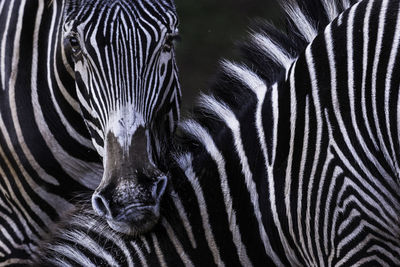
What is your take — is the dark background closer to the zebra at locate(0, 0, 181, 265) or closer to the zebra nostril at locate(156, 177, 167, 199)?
the zebra at locate(0, 0, 181, 265)

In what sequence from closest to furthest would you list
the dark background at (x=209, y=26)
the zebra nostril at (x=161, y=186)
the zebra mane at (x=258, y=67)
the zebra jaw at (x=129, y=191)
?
the zebra jaw at (x=129, y=191), the zebra nostril at (x=161, y=186), the zebra mane at (x=258, y=67), the dark background at (x=209, y=26)

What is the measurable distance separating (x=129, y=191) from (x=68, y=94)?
58.5 inches

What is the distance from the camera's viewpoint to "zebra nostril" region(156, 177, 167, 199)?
3.97 metres

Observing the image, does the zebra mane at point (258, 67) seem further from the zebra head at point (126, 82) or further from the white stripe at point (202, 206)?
the zebra head at point (126, 82)

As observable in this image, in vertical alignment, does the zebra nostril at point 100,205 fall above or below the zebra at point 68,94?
below

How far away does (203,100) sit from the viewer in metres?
4.30

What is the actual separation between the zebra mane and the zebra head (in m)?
0.31

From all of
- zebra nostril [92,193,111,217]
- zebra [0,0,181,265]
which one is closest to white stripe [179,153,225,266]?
zebra [0,0,181,265]

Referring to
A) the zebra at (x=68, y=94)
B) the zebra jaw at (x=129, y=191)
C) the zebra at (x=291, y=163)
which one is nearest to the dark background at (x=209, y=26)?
the zebra at (x=68, y=94)

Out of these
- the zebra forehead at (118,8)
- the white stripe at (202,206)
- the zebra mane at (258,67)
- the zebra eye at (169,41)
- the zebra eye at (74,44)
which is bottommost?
the white stripe at (202,206)

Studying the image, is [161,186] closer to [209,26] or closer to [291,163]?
[291,163]

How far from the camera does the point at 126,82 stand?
177 inches

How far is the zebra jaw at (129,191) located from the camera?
3857 mm

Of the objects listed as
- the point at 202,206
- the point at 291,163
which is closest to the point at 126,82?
the point at 202,206
